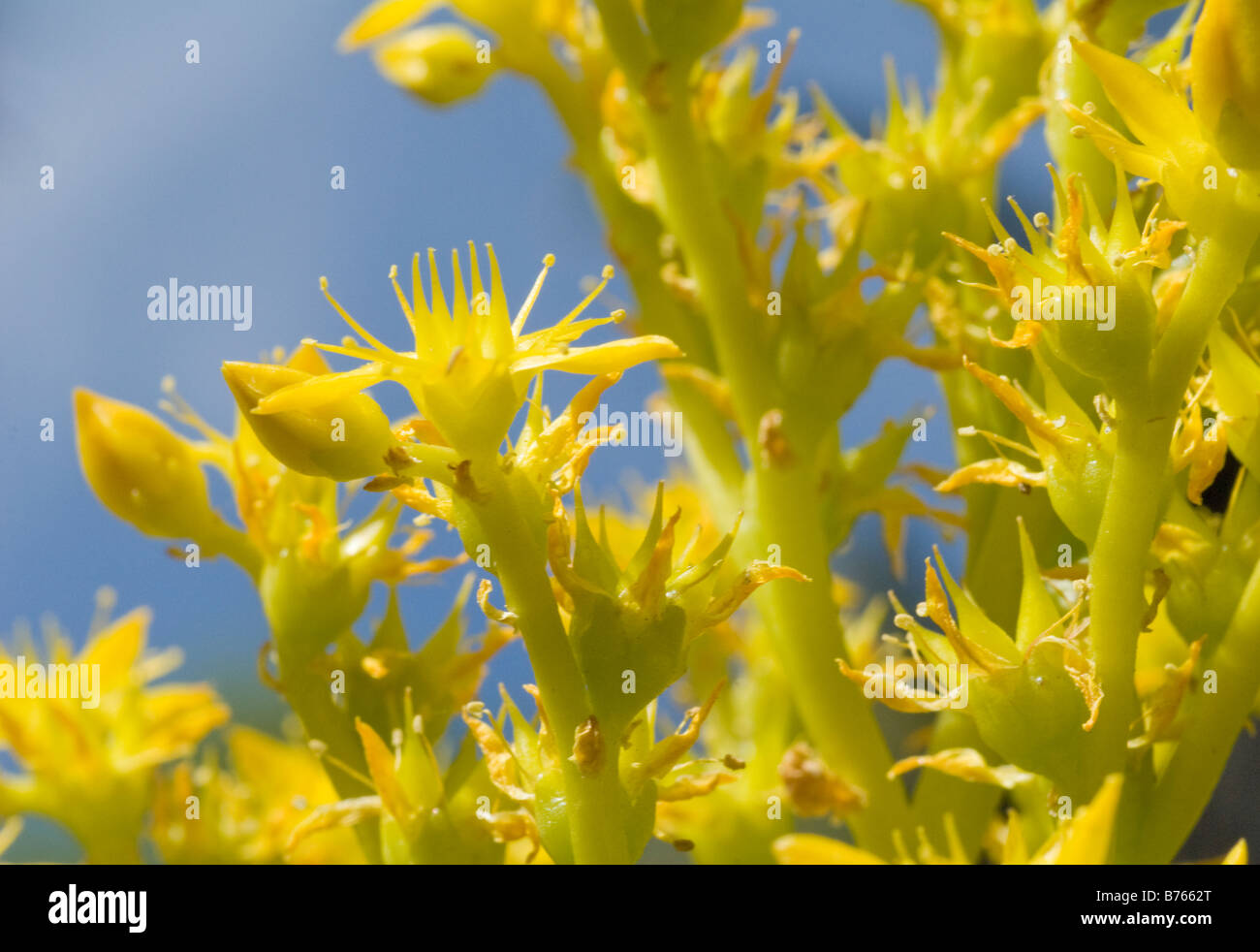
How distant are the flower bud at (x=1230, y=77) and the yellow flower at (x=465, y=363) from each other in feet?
1.21

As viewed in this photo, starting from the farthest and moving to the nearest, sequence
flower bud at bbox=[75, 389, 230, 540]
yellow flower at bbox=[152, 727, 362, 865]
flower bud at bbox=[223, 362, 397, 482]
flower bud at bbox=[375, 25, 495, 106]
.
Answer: flower bud at bbox=[375, 25, 495, 106]
yellow flower at bbox=[152, 727, 362, 865]
flower bud at bbox=[75, 389, 230, 540]
flower bud at bbox=[223, 362, 397, 482]

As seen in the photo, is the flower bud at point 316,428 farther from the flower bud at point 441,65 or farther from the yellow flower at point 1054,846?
the flower bud at point 441,65

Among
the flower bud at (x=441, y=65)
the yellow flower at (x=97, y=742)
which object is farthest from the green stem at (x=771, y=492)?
the yellow flower at (x=97, y=742)

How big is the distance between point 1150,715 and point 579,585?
1.37 feet

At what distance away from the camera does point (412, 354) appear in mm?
900

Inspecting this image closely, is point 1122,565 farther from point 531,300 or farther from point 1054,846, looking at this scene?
point 531,300

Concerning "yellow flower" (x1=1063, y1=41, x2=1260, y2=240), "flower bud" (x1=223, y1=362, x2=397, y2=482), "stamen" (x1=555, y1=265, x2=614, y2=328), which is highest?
"yellow flower" (x1=1063, y1=41, x2=1260, y2=240)

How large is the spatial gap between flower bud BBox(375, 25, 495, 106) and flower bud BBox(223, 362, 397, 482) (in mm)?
785

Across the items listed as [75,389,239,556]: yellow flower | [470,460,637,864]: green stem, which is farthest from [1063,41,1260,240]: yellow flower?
[75,389,239,556]: yellow flower

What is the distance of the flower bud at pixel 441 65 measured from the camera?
158 cm

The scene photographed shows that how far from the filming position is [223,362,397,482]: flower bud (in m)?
0.87

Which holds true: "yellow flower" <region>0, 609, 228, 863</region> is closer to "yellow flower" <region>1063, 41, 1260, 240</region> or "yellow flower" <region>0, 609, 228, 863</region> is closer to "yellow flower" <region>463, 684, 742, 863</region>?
"yellow flower" <region>463, 684, 742, 863</region>

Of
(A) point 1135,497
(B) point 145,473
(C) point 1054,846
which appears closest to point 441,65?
(B) point 145,473

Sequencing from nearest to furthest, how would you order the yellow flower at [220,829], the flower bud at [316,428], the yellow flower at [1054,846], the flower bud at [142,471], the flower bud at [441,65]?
the yellow flower at [1054,846]
the flower bud at [316,428]
the flower bud at [142,471]
the yellow flower at [220,829]
the flower bud at [441,65]
